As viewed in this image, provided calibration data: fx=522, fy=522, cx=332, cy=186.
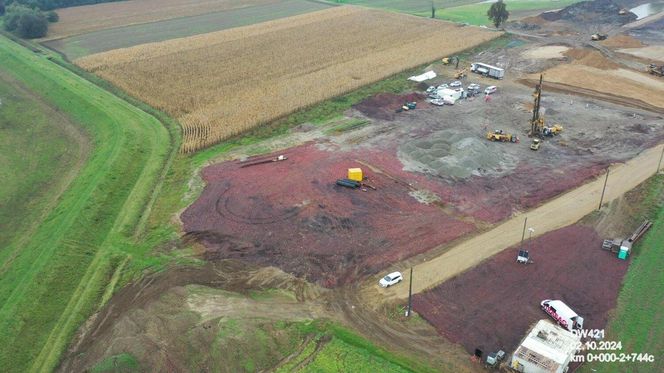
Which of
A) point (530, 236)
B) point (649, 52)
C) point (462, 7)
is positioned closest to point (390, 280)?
point (530, 236)

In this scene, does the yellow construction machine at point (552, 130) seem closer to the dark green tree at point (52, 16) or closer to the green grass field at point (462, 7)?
the green grass field at point (462, 7)

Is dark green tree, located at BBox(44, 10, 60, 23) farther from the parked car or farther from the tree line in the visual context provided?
the parked car

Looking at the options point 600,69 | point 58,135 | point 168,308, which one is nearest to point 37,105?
point 58,135

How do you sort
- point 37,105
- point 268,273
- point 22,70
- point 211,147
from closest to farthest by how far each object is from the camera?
point 268,273 → point 211,147 → point 37,105 → point 22,70

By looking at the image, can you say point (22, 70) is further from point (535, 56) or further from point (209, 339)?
point (535, 56)

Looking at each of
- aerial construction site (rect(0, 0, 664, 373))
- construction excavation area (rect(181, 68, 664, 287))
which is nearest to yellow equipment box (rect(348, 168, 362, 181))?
aerial construction site (rect(0, 0, 664, 373))

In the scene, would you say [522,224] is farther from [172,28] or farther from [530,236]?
[172,28]

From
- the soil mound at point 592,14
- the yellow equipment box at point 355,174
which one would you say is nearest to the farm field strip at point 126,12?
the soil mound at point 592,14
